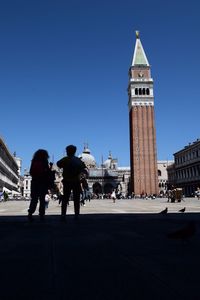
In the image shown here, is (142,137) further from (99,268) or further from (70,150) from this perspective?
(99,268)

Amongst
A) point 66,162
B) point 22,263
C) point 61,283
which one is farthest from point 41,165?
point 61,283

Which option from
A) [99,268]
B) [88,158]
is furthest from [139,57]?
[99,268]

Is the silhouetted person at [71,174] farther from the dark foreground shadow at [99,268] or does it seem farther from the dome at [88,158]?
the dome at [88,158]

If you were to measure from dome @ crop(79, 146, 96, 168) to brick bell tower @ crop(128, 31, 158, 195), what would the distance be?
43.1 m

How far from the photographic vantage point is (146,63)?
95.2m

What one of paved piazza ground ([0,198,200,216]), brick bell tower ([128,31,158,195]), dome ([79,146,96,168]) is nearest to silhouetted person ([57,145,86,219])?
paved piazza ground ([0,198,200,216])

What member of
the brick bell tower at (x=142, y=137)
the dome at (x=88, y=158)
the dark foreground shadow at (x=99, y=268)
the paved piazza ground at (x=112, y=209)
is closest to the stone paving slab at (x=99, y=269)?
the dark foreground shadow at (x=99, y=268)

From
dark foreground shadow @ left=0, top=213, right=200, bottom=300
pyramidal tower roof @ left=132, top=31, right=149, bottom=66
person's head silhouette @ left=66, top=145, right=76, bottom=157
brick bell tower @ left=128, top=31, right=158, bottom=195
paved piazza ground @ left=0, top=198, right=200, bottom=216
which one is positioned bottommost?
dark foreground shadow @ left=0, top=213, right=200, bottom=300

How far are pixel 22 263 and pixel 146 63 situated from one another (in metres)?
96.0

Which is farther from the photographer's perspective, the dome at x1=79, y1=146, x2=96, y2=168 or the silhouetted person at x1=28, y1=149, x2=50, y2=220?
the dome at x1=79, y1=146, x2=96, y2=168

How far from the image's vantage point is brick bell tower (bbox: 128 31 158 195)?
85.0 meters

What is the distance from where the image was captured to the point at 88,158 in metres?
136

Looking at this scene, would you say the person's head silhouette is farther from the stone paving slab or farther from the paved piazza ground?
the paved piazza ground

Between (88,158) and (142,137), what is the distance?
51.3 meters
